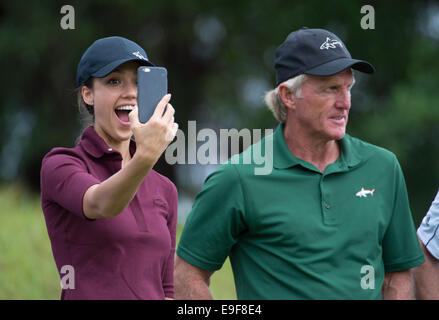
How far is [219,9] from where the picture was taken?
48.6 ft

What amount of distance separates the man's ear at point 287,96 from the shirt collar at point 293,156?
0.14 meters

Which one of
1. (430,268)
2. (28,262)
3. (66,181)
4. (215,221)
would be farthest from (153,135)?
(28,262)

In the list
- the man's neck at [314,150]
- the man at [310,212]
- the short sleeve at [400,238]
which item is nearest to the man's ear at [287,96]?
the man at [310,212]

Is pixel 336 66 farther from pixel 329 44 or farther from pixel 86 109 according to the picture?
pixel 86 109

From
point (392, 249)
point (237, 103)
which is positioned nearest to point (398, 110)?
point (237, 103)

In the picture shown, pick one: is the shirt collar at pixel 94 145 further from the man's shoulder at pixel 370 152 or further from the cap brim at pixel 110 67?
the man's shoulder at pixel 370 152

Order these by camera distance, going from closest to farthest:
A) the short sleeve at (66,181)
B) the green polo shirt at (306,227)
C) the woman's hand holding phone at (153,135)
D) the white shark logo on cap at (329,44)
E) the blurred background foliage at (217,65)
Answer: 1. the woman's hand holding phone at (153,135)
2. the short sleeve at (66,181)
3. the green polo shirt at (306,227)
4. the white shark logo on cap at (329,44)
5. the blurred background foliage at (217,65)

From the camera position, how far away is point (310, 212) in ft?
12.0

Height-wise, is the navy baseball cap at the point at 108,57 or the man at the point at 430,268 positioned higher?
the navy baseball cap at the point at 108,57

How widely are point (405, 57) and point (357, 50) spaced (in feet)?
3.86

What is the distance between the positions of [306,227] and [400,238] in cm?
51

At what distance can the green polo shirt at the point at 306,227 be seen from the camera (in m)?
3.62

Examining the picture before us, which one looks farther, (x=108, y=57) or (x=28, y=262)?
(x=28, y=262)

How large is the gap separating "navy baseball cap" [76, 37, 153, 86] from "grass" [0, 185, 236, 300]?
3973mm
